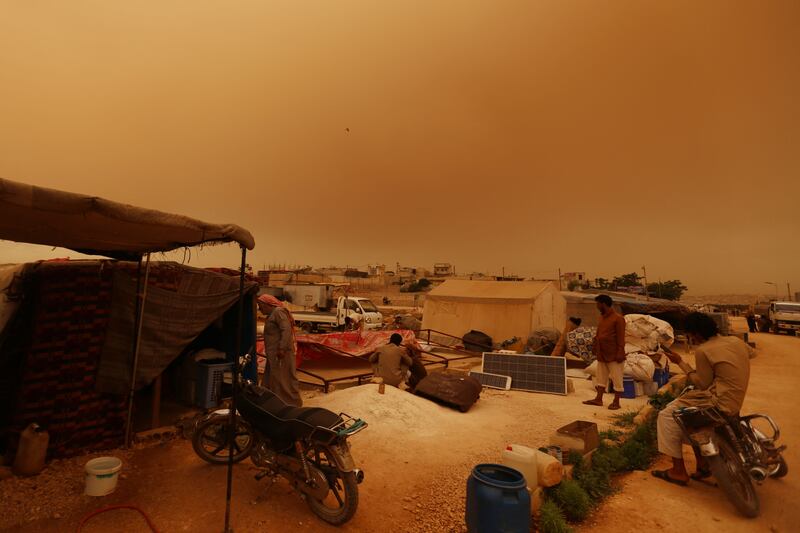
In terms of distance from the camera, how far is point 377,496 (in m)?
4.01

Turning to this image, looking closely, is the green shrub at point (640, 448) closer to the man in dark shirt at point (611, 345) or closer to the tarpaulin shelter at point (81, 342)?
the man in dark shirt at point (611, 345)

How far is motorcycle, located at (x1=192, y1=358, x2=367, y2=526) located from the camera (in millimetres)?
3486

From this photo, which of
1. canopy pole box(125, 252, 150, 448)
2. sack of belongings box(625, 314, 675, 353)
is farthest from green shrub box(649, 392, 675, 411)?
canopy pole box(125, 252, 150, 448)

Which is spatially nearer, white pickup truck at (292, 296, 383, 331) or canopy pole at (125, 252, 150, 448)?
canopy pole at (125, 252, 150, 448)

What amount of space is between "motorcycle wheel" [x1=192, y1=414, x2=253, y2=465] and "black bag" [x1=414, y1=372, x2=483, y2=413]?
3361mm

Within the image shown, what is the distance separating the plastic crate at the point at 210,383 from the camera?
20.6 ft

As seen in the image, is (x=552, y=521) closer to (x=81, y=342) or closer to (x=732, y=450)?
(x=732, y=450)

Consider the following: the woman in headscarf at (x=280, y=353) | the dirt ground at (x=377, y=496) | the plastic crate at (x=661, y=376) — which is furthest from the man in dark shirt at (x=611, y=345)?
the woman in headscarf at (x=280, y=353)

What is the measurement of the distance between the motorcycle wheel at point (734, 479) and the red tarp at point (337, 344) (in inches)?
271

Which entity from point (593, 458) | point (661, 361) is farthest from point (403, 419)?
point (661, 361)

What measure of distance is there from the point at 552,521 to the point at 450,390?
3.62 metres

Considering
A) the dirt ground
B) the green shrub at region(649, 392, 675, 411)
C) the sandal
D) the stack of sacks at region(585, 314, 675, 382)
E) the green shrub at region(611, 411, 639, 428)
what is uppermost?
the stack of sacks at region(585, 314, 675, 382)

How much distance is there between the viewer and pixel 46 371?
14.9 feet

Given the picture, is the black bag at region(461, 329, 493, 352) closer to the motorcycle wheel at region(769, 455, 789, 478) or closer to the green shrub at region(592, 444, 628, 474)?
the green shrub at region(592, 444, 628, 474)
